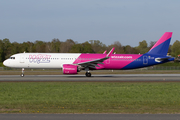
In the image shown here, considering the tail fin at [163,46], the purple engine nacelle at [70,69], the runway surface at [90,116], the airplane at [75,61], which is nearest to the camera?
the runway surface at [90,116]

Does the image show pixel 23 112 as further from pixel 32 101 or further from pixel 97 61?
pixel 97 61

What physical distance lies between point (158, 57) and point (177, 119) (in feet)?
91.9

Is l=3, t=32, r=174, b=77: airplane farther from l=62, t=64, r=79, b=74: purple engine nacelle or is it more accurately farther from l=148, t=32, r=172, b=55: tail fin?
l=148, t=32, r=172, b=55: tail fin

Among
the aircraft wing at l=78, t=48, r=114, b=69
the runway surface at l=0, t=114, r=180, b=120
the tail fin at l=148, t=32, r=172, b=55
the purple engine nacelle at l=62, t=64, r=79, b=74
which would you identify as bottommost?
the runway surface at l=0, t=114, r=180, b=120

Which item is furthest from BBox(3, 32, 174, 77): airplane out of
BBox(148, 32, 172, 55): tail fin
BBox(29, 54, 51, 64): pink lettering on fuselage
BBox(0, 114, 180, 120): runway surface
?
BBox(0, 114, 180, 120): runway surface

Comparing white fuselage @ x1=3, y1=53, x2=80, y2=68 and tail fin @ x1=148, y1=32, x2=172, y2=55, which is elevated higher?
tail fin @ x1=148, y1=32, x2=172, y2=55

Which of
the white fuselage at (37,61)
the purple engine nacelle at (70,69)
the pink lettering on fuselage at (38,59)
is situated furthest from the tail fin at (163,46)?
the pink lettering on fuselage at (38,59)

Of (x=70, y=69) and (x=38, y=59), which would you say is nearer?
(x=70, y=69)

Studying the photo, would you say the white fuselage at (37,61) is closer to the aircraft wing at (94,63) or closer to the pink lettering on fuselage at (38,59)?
the pink lettering on fuselage at (38,59)

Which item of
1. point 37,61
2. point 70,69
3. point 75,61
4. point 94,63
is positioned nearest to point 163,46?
point 94,63

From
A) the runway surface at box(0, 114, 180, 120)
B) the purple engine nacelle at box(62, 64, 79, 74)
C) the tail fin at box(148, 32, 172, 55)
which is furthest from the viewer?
the tail fin at box(148, 32, 172, 55)

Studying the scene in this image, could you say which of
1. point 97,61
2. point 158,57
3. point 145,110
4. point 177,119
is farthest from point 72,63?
point 177,119

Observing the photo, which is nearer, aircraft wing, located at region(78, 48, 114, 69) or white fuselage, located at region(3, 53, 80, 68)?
aircraft wing, located at region(78, 48, 114, 69)

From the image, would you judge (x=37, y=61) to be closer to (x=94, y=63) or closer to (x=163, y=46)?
(x=94, y=63)
